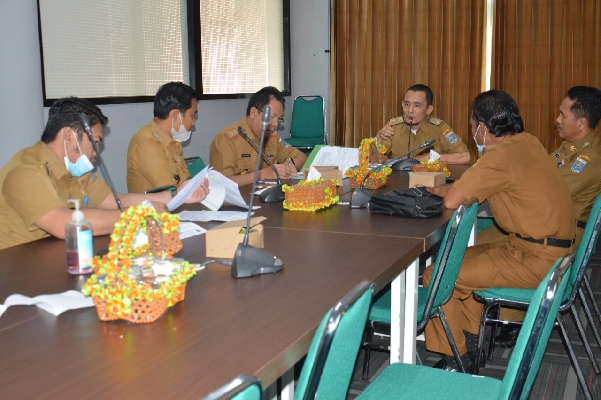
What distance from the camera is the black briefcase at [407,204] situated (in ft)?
8.94

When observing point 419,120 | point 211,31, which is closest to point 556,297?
point 419,120

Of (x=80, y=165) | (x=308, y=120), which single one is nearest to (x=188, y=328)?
(x=80, y=165)

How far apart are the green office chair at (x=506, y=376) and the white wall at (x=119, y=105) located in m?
2.69

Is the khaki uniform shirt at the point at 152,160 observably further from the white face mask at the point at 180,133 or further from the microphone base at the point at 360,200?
the microphone base at the point at 360,200

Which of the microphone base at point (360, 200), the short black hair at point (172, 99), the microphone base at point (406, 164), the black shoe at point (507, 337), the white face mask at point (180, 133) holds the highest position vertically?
the short black hair at point (172, 99)

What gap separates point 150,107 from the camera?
16.8 feet

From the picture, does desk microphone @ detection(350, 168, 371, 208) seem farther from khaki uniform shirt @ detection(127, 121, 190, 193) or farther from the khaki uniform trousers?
khaki uniform shirt @ detection(127, 121, 190, 193)

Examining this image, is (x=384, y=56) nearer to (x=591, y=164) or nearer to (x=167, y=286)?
(x=591, y=164)

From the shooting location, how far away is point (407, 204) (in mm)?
2742

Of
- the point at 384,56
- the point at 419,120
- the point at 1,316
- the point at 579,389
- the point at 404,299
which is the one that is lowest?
the point at 579,389

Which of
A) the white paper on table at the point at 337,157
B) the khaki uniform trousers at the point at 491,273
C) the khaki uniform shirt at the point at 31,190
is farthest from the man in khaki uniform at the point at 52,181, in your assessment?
the white paper on table at the point at 337,157

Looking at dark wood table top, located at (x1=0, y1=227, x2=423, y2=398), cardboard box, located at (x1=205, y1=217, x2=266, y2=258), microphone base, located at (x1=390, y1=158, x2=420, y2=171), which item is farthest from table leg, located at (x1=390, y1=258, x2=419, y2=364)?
microphone base, located at (x1=390, y1=158, x2=420, y2=171)

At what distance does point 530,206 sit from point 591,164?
0.90 meters

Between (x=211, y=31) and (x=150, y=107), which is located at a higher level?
(x=211, y=31)
